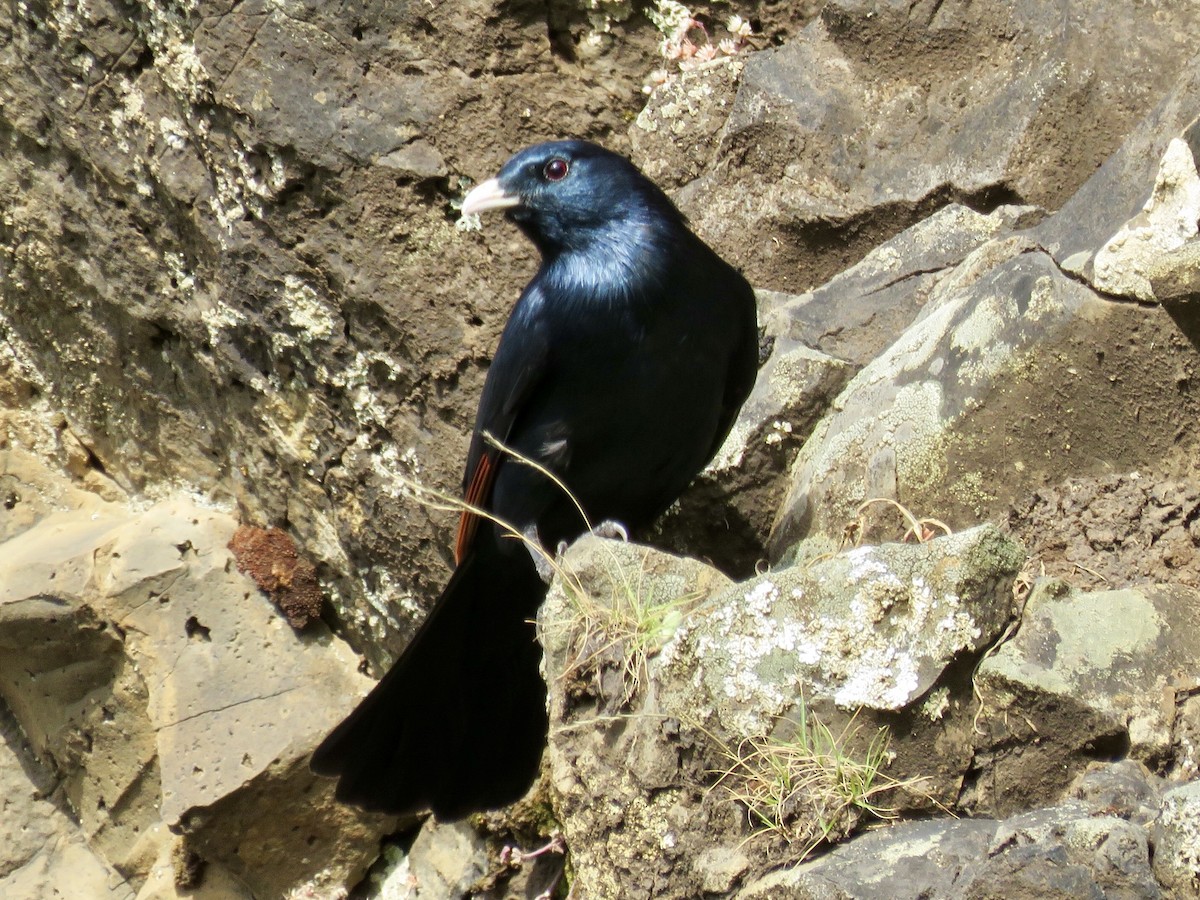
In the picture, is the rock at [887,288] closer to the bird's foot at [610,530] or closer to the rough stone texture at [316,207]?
the bird's foot at [610,530]

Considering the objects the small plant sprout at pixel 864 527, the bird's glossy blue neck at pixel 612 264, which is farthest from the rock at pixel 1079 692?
the bird's glossy blue neck at pixel 612 264

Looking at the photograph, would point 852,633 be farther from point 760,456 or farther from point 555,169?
point 555,169

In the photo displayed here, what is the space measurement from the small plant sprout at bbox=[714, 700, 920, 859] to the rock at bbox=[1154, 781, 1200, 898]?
0.61 meters

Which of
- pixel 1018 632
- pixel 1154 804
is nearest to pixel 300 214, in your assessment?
pixel 1018 632

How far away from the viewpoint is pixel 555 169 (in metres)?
4.76

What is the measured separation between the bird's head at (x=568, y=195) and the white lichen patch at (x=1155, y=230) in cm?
A: 144

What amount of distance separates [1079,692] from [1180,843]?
56cm

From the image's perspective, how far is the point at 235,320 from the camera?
5.68m

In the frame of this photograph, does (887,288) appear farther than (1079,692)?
Yes

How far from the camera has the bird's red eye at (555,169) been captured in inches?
187

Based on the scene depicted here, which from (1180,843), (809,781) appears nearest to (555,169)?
(809,781)

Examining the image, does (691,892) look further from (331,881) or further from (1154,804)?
(331,881)

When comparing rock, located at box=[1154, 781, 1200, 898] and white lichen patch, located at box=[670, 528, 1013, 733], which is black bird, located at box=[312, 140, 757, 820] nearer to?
white lichen patch, located at box=[670, 528, 1013, 733]

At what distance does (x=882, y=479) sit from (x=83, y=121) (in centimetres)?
359
